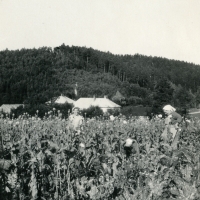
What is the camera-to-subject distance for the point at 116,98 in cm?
8956

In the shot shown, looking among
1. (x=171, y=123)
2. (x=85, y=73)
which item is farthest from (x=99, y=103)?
(x=171, y=123)

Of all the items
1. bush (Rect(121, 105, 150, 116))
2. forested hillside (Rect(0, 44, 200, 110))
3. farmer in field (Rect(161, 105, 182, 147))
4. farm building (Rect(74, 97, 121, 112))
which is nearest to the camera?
farmer in field (Rect(161, 105, 182, 147))

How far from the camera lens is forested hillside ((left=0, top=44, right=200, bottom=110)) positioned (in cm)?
10499

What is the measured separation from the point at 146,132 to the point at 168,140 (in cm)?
550

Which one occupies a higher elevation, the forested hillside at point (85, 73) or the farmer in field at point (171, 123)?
the forested hillside at point (85, 73)

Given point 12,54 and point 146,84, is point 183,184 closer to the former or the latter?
point 146,84

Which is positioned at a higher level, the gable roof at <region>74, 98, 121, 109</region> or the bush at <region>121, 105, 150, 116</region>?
the gable roof at <region>74, 98, 121, 109</region>

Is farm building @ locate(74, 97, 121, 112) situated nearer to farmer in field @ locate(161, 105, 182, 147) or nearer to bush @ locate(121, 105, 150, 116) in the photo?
bush @ locate(121, 105, 150, 116)

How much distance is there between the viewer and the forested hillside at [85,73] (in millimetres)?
104994

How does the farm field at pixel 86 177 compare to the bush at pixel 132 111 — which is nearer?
the farm field at pixel 86 177

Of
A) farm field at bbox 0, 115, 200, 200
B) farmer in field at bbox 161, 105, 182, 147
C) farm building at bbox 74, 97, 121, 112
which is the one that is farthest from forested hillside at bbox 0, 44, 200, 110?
farm field at bbox 0, 115, 200, 200

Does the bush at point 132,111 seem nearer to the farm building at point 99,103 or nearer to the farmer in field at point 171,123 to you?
the farm building at point 99,103

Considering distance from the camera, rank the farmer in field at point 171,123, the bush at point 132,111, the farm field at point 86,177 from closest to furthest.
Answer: the farm field at point 86,177 < the farmer in field at point 171,123 < the bush at point 132,111

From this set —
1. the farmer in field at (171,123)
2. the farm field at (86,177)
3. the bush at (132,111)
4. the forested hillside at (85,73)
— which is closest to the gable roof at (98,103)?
the forested hillside at (85,73)
